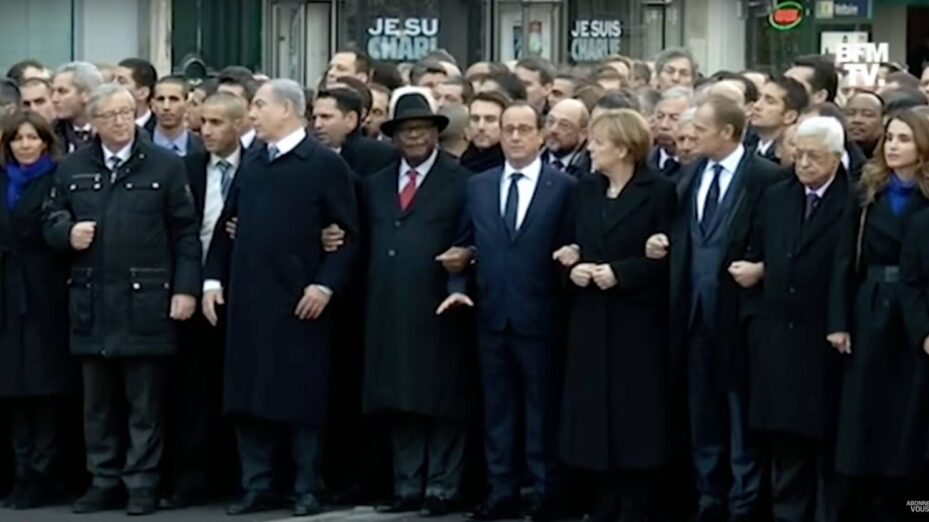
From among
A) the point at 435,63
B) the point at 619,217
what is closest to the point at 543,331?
the point at 619,217

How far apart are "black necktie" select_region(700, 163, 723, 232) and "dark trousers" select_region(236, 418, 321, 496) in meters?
2.42

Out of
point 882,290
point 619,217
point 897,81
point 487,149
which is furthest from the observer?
point 897,81

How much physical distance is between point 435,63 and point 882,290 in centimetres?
613

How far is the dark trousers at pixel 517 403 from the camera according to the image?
11.7 m

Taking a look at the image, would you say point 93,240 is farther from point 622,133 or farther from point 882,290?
point 882,290

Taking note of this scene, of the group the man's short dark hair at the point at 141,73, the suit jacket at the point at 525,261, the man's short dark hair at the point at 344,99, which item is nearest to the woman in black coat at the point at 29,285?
the man's short dark hair at the point at 344,99

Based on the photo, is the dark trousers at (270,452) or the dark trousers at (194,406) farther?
the dark trousers at (194,406)

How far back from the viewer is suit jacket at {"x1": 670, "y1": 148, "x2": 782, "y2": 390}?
36.4ft

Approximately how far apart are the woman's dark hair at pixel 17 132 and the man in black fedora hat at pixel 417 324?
1793 mm

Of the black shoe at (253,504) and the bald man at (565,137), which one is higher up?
the bald man at (565,137)

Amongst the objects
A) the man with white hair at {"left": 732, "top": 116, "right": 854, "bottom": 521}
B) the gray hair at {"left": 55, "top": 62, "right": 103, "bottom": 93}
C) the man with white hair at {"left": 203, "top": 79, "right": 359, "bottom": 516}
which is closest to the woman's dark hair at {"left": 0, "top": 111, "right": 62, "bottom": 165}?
the gray hair at {"left": 55, "top": 62, "right": 103, "bottom": 93}

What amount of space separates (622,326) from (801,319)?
98 centimetres

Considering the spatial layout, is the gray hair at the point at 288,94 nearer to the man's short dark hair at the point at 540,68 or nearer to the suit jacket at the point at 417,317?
the suit jacket at the point at 417,317

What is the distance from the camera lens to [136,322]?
38.9ft
